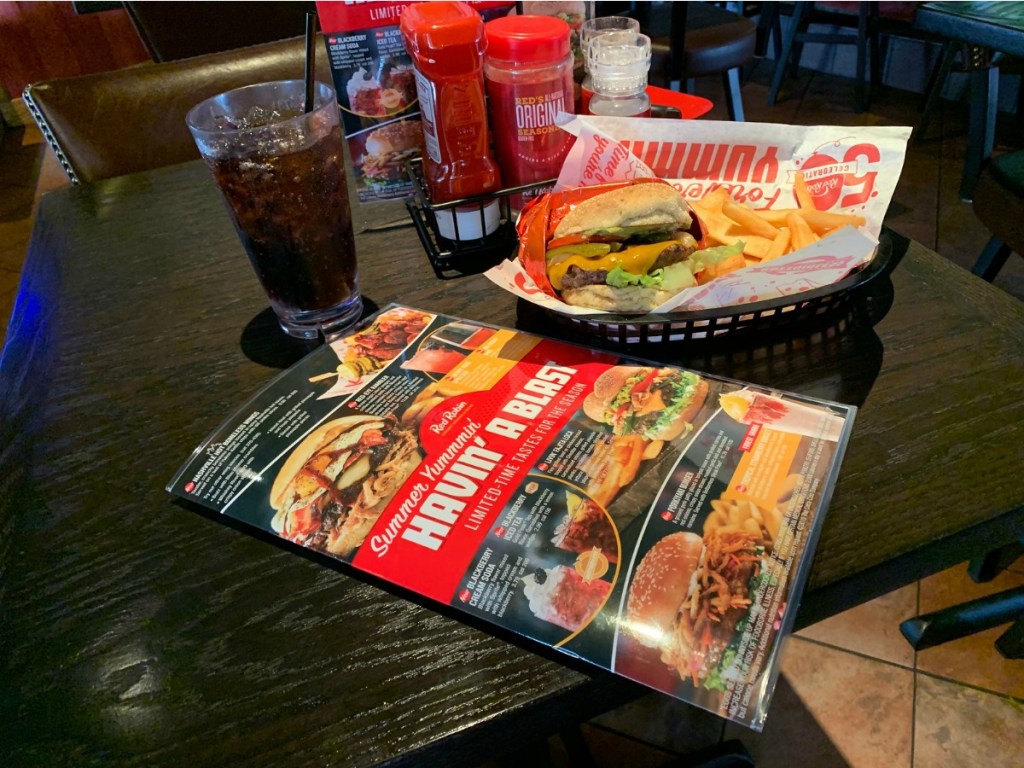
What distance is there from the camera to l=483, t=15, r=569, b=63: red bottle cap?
2.40 ft

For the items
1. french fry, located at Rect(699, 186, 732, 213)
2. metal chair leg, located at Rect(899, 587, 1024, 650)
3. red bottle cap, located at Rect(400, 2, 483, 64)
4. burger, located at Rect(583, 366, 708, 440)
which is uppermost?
red bottle cap, located at Rect(400, 2, 483, 64)

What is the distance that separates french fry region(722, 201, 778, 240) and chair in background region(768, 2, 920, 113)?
2699mm

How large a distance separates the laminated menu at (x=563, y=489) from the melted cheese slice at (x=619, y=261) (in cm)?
7

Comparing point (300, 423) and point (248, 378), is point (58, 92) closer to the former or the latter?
point (248, 378)

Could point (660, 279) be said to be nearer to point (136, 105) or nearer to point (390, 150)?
point (390, 150)

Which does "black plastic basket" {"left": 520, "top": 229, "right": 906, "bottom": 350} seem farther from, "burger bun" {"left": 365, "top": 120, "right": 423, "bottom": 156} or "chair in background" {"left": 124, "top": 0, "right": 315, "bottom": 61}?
"chair in background" {"left": 124, "top": 0, "right": 315, "bottom": 61}

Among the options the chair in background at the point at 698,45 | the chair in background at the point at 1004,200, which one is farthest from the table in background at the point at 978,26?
the chair in background at the point at 698,45

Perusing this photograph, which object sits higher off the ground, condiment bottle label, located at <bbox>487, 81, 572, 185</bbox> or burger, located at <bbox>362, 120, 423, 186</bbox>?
condiment bottle label, located at <bbox>487, 81, 572, 185</bbox>

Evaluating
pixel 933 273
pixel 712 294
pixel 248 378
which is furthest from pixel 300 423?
pixel 933 273

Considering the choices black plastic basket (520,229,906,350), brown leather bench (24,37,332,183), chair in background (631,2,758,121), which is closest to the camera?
black plastic basket (520,229,906,350)

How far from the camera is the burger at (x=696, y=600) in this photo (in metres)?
0.40

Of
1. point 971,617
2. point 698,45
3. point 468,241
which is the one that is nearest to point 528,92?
point 468,241

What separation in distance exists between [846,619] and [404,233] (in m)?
1.03

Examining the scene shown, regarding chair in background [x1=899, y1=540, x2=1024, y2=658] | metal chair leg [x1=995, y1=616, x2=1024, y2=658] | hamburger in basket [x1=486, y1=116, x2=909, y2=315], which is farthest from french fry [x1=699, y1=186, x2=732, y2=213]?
metal chair leg [x1=995, y1=616, x2=1024, y2=658]
